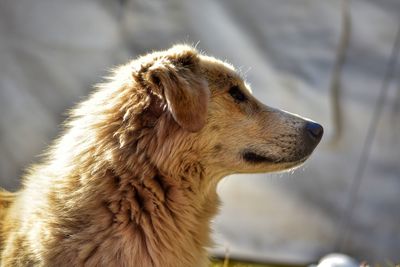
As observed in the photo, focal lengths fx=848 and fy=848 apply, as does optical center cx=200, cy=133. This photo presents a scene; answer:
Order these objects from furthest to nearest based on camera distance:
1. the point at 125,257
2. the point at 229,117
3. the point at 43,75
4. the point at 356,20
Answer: the point at 43,75 < the point at 356,20 < the point at 229,117 < the point at 125,257

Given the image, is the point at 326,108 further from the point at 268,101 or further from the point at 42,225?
the point at 42,225

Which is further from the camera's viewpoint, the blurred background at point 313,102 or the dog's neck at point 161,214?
the blurred background at point 313,102

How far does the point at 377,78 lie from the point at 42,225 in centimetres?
359

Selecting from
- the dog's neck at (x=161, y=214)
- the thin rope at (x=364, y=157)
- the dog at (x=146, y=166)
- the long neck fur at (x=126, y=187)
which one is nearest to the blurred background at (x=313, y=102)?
the thin rope at (x=364, y=157)

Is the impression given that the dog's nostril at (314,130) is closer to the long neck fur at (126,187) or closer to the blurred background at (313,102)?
the long neck fur at (126,187)

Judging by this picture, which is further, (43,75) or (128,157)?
(43,75)

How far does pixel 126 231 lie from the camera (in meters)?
4.22

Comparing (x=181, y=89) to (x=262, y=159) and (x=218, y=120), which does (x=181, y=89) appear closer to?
(x=218, y=120)

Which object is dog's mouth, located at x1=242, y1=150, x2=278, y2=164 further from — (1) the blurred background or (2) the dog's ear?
(1) the blurred background

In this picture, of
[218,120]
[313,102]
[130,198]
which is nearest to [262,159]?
Result: [218,120]

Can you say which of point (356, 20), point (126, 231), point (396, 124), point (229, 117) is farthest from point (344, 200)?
point (126, 231)

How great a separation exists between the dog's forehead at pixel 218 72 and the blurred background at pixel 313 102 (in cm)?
229

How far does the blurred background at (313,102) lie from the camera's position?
6922 mm

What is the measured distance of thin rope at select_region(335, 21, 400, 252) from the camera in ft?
22.6
